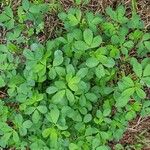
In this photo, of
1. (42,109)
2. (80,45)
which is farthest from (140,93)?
(42,109)

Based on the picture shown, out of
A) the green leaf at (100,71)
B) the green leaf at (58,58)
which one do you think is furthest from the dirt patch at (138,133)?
the green leaf at (58,58)

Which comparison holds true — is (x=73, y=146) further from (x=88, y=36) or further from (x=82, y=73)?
(x=88, y=36)

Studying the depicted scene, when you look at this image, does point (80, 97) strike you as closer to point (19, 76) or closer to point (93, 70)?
point (93, 70)

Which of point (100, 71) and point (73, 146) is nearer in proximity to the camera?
point (100, 71)

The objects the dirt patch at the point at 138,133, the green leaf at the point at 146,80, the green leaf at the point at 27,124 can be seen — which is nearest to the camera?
the green leaf at the point at 146,80

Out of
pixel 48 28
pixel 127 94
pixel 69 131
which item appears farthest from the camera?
pixel 48 28

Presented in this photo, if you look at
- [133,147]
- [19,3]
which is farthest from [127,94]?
[19,3]

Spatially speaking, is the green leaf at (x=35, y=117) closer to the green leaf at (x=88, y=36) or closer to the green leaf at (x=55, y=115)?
the green leaf at (x=55, y=115)

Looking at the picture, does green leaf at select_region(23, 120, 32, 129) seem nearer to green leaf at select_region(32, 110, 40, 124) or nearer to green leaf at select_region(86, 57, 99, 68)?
green leaf at select_region(32, 110, 40, 124)

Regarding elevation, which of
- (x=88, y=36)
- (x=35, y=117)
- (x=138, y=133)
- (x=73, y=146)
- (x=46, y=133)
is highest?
(x=88, y=36)
